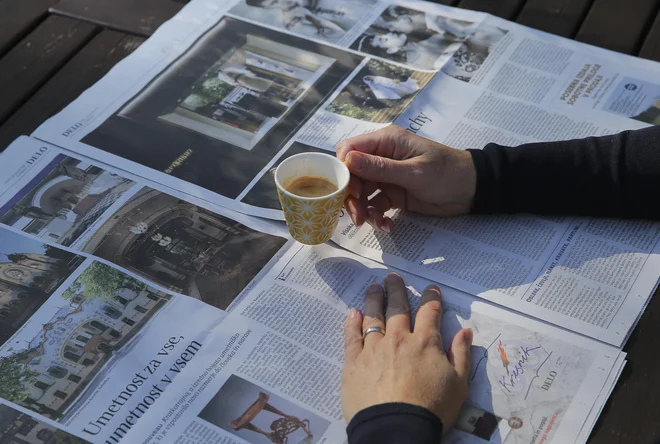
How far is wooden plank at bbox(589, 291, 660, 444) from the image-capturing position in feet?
2.50

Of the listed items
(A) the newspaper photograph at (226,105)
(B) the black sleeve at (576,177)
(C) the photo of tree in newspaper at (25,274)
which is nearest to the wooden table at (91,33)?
(A) the newspaper photograph at (226,105)

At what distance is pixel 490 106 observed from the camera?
115 centimetres

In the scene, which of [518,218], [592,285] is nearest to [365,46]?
[518,218]

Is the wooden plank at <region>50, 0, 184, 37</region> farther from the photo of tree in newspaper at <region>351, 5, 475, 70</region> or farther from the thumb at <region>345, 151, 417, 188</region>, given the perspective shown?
the thumb at <region>345, 151, 417, 188</region>

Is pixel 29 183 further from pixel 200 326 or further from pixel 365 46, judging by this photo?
pixel 365 46

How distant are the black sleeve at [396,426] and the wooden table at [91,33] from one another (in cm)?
73

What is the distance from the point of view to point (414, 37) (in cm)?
128

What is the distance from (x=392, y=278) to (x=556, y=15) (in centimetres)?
68

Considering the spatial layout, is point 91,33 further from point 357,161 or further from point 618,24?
point 618,24

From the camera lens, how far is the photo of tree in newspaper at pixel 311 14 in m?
1.30

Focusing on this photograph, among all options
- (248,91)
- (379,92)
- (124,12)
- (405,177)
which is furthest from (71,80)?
(405,177)

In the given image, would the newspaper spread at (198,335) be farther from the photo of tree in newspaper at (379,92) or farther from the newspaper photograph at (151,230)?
the photo of tree in newspaper at (379,92)

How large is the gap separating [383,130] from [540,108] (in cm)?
31

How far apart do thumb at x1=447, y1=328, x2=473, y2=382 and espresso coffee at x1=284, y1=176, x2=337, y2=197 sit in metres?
0.26
